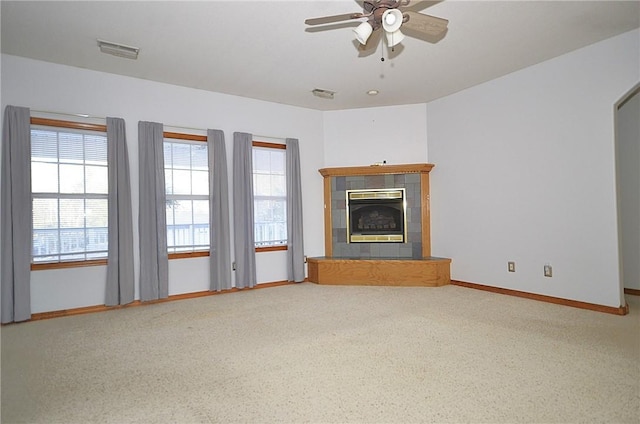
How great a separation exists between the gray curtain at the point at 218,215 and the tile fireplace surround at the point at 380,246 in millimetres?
1348

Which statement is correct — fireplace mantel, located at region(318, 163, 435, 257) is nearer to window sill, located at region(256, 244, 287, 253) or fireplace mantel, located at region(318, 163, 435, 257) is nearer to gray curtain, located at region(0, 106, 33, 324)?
window sill, located at region(256, 244, 287, 253)

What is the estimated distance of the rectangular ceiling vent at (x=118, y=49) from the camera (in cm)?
358

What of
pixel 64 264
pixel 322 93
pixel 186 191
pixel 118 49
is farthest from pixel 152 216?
pixel 322 93

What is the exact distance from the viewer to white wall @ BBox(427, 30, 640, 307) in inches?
147

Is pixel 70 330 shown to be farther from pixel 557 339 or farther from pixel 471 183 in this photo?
pixel 471 183

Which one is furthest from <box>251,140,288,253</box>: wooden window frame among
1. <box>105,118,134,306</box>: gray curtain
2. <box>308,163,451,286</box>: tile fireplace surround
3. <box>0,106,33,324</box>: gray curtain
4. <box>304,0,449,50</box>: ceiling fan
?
<box>304,0,449,50</box>: ceiling fan

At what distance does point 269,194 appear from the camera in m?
5.57

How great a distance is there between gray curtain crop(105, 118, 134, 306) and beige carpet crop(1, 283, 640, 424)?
0.27 meters

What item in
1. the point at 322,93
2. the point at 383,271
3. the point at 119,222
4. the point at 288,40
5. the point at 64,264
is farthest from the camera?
the point at 383,271

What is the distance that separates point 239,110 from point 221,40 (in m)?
1.72

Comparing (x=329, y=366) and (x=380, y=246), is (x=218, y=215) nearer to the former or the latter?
(x=380, y=246)

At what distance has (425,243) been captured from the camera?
18.5 feet

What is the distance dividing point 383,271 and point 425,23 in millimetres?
3469

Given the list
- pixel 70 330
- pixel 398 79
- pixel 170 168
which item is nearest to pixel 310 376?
pixel 70 330
